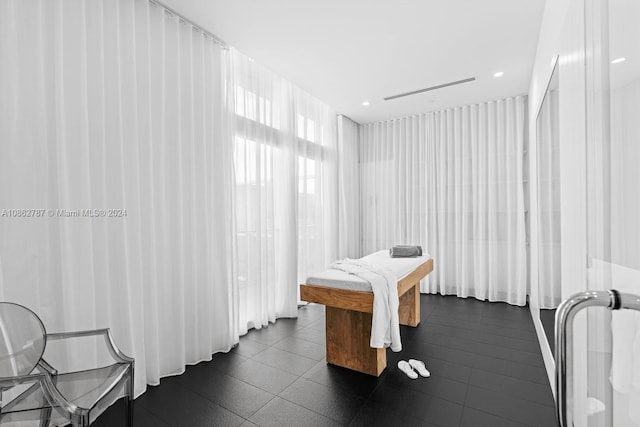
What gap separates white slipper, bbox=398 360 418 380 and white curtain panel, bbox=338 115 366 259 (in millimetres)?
2427

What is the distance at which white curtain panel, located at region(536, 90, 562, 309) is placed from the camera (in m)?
2.04

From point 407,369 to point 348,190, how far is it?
318 cm

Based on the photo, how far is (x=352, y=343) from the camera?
8.30 feet

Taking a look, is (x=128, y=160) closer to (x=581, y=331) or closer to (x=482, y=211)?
(x=581, y=331)

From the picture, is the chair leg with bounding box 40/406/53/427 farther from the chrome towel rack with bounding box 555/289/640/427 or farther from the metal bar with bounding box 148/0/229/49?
the metal bar with bounding box 148/0/229/49

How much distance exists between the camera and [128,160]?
2.22m

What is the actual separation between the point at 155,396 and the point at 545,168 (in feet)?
11.1

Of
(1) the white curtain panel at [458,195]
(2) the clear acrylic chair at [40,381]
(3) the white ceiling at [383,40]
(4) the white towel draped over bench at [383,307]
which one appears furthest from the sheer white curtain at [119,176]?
(1) the white curtain panel at [458,195]

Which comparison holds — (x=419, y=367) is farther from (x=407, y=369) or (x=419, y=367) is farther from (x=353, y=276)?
(x=353, y=276)

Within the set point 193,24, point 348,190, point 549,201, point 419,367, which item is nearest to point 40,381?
point 419,367

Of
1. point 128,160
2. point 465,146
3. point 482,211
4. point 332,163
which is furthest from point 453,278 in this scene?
point 128,160

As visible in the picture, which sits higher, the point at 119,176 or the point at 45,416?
the point at 119,176

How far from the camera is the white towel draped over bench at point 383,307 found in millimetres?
2305

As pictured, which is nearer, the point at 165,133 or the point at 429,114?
the point at 165,133
